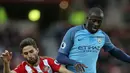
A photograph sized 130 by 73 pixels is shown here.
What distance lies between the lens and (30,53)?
9.04m

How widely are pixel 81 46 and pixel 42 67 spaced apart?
73 cm

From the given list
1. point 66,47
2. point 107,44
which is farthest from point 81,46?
point 107,44

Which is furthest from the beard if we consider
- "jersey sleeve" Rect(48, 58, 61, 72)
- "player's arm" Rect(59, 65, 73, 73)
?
"player's arm" Rect(59, 65, 73, 73)

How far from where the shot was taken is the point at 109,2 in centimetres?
2336

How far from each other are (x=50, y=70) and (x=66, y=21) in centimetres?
1365

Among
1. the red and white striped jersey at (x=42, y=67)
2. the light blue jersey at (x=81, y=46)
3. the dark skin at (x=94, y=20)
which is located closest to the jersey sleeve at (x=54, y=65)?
the red and white striped jersey at (x=42, y=67)

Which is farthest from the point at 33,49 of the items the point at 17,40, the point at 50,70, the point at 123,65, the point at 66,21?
the point at 66,21

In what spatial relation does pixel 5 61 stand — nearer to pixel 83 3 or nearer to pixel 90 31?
pixel 90 31

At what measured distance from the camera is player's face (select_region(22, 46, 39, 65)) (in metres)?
9.04

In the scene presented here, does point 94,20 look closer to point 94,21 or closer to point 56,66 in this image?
point 94,21

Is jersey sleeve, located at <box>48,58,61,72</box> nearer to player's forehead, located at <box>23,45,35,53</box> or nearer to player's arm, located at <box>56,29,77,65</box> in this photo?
player's arm, located at <box>56,29,77,65</box>

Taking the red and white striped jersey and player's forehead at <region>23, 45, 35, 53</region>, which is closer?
player's forehead at <region>23, 45, 35, 53</region>

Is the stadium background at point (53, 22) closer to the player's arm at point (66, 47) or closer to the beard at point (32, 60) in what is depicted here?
the player's arm at point (66, 47)

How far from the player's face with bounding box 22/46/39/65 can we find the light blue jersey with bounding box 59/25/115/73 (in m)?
0.56
